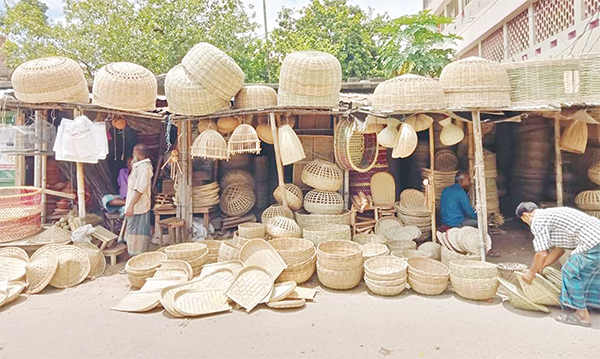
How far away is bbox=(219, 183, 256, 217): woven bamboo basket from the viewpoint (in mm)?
6852

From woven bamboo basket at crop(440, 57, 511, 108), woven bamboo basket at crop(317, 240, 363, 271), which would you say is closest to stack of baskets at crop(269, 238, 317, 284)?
woven bamboo basket at crop(317, 240, 363, 271)

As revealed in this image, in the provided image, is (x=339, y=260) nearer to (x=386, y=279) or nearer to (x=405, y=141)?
(x=386, y=279)

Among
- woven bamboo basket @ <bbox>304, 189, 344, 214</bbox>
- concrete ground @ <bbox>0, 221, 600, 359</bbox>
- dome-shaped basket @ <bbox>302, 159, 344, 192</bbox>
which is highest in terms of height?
dome-shaped basket @ <bbox>302, 159, 344, 192</bbox>

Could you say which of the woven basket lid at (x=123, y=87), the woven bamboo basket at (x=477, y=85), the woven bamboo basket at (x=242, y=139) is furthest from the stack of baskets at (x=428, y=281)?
the woven basket lid at (x=123, y=87)

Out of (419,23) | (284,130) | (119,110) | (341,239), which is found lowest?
(341,239)

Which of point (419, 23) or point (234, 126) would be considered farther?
point (419, 23)

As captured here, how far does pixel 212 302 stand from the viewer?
163 inches

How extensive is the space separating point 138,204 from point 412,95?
4536 millimetres

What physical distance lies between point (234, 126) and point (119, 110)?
189 centimetres

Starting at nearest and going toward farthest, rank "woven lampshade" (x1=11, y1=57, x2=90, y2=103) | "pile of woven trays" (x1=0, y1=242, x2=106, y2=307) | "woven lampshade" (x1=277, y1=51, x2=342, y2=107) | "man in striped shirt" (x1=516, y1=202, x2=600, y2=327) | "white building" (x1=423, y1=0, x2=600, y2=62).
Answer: "man in striped shirt" (x1=516, y1=202, x2=600, y2=327) < "pile of woven trays" (x1=0, y1=242, x2=106, y2=307) < "woven lampshade" (x1=11, y1=57, x2=90, y2=103) < "woven lampshade" (x1=277, y1=51, x2=342, y2=107) < "white building" (x1=423, y1=0, x2=600, y2=62)

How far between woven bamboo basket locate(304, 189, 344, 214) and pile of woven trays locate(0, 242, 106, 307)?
3.35m

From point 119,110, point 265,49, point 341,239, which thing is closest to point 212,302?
point 341,239

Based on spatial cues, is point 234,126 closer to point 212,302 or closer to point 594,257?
point 212,302

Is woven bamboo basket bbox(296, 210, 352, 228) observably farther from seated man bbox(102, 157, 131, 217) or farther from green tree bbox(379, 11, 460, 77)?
green tree bbox(379, 11, 460, 77)
